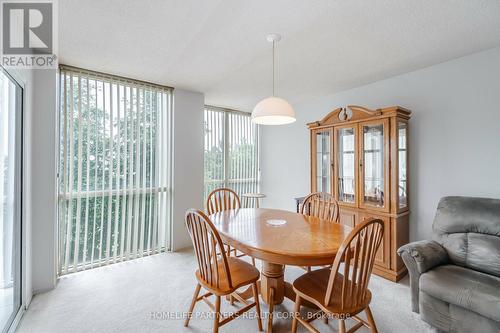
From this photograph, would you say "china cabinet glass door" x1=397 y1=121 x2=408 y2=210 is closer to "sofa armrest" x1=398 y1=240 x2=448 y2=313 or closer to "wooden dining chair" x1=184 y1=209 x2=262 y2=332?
"sofa armrest" x1=398 y1=240 x2=448 y2=313

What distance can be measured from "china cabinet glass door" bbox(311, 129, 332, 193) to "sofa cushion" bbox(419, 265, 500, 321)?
5.50ft

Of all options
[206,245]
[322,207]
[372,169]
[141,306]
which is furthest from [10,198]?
[372,169]

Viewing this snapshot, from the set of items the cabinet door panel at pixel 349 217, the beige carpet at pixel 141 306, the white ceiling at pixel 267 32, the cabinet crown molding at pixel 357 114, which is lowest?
the beige carpet at pixel 141 306

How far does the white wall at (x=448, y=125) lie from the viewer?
2.39 meters

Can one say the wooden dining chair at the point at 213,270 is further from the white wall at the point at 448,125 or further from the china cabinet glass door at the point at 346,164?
the white wall at the point at 448,125

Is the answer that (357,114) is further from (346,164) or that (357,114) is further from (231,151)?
(231,151)

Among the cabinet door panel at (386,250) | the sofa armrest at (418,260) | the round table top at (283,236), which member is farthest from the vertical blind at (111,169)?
the sofa armrest at (418,260)

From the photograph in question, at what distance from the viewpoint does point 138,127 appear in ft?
10.7

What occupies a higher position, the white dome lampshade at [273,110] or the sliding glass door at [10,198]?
the white dome lampshade at [273,110]

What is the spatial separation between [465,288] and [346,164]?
1.83 m

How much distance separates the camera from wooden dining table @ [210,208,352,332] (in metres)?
1.52

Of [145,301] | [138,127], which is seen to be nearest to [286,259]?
[145,301]

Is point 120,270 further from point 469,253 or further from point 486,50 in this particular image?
point 486,50

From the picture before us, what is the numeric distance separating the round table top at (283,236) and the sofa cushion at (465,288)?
2.46 ft
